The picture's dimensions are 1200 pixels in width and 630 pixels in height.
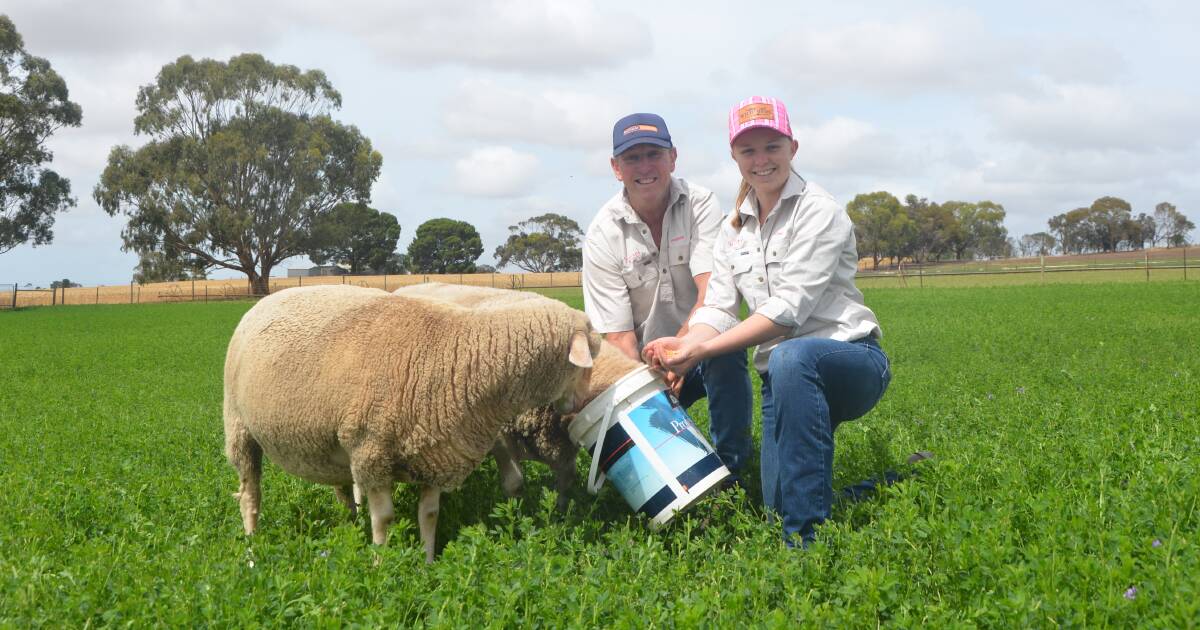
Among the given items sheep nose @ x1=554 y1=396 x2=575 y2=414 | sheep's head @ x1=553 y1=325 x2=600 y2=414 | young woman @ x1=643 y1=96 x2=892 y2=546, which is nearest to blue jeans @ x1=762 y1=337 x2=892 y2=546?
young woman @ x1=643 y1=96 x2=892 y2=546

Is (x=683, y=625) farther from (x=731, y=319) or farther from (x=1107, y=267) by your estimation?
(x=1107, y=267)

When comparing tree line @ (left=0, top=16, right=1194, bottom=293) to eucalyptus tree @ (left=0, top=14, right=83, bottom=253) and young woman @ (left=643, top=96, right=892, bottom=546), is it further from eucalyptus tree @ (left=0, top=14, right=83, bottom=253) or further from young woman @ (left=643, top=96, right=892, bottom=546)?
young woman @ (left=643, top=96, right=892, bottom=546)

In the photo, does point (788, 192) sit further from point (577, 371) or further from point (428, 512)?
point (428, 512)

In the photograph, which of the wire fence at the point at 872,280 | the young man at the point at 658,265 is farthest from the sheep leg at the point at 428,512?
the wire fence at the point at 872,280

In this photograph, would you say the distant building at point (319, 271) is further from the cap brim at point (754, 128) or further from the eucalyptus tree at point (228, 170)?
the cap brim at point (754, 128)

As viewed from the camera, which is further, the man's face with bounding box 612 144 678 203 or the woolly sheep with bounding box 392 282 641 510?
the man's face with bounding box 612 144 678 203

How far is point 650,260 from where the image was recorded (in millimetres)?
5121

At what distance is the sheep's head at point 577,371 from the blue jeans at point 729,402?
845 millimetres

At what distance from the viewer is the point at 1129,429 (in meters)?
4.73

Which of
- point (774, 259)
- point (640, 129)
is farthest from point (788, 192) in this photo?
point (640, 129)

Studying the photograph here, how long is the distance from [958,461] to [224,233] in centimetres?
5033

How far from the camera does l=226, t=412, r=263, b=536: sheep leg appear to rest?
4.70 m

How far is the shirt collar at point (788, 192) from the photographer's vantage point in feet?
13.8

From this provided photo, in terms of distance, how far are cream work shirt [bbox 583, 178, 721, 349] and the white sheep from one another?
2.97ft
